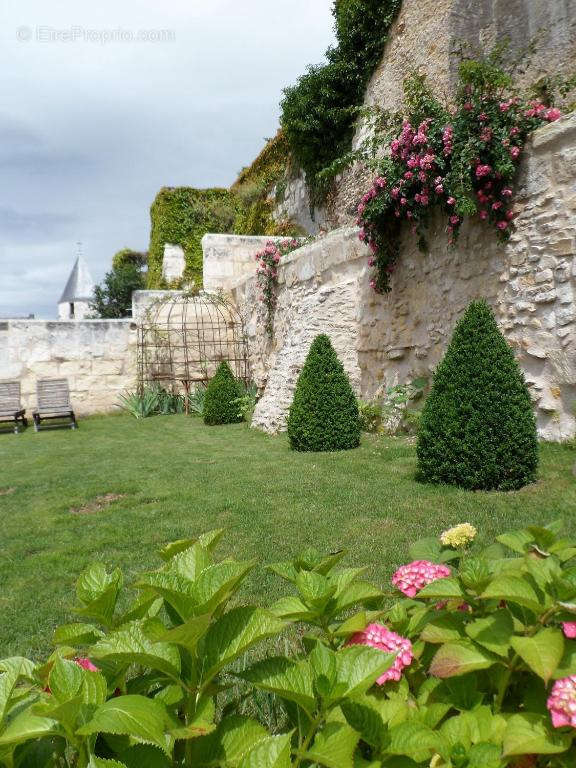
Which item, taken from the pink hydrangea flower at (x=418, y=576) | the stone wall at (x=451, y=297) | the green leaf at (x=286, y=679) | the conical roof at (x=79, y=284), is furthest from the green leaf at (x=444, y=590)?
the conical roof at (x=79, y=284)

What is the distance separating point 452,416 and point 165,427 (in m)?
6.47

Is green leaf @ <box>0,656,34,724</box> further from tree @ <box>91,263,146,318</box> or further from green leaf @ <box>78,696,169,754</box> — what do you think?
tree @ <box>91,263,146,318</box>

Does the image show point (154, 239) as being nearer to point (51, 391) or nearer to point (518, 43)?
point (51, 391)

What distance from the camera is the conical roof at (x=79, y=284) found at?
50.1m

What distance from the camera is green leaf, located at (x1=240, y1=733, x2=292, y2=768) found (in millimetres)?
749

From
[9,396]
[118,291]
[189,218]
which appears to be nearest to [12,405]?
[9,396]

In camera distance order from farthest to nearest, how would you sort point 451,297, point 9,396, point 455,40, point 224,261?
point 224,261
point 9,396
point 455,40
point 451,297

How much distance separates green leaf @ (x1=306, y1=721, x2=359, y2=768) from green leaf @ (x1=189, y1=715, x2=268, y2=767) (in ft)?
0.27

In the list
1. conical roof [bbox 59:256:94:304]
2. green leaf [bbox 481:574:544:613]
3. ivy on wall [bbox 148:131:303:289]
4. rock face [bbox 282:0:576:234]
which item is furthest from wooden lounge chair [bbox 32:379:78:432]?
conical roof [bbox 59:256:94:304]

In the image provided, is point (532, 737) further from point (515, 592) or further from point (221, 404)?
point (221, 404)

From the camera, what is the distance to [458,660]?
37.3 inches

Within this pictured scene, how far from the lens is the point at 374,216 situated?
693 cm

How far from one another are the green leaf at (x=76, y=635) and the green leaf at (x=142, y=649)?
145 mm

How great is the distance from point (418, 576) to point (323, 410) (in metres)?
5.40
